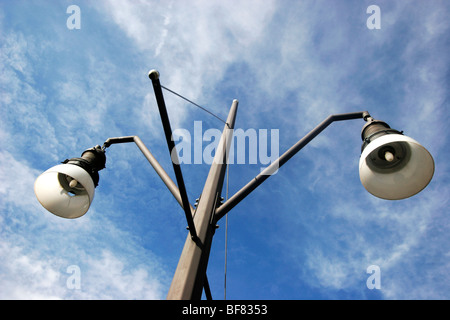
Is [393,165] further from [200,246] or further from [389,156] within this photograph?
[200,246]

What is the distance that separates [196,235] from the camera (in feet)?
7.76

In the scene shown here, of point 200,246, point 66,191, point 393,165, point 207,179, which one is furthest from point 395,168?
point 66,191

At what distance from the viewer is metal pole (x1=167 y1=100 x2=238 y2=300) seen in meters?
2.08

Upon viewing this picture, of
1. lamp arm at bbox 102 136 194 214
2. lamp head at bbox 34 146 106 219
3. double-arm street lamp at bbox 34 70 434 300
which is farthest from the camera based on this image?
lamp head at bbox 34 146 106 219

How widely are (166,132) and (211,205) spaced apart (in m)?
0.98

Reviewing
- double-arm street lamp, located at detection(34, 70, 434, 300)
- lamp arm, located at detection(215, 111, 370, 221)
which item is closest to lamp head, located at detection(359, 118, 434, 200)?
double-arm street lamp, located at detection(34, 70, 434, 300)

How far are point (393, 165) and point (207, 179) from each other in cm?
215

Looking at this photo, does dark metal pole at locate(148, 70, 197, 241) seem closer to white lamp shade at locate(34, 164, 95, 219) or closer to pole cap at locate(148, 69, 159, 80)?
pole cap at locate(148, 69, 159, 80)

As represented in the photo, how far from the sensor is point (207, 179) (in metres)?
3.00

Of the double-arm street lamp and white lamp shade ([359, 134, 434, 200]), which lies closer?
the double-arm street lamp

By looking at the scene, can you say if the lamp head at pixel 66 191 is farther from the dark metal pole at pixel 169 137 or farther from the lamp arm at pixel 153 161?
the dark metal pole at pixel 169 137

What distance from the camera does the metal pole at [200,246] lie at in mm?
2083
